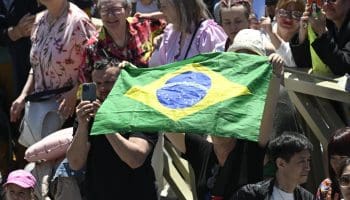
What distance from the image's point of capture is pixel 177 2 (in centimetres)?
637

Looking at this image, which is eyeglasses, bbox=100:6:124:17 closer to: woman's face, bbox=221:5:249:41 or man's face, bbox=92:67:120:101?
woman's face, bbox=221:5:249:41

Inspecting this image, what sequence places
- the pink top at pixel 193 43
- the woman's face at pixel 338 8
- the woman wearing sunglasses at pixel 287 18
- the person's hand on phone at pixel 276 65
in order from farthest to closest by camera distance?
the woman wearing sunglasses at pixel 287 18 < the pink top at pixel 193 43 < the woman's face at pixel 338 8 < the person's hand on phone at pixel 276 65

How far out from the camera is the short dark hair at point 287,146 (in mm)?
5152

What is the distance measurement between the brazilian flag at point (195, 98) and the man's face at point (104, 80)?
66mm

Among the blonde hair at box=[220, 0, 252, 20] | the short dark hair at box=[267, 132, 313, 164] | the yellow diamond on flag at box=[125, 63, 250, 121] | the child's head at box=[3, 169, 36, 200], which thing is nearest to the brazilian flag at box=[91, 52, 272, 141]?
the yellow diamond on flag at box=[125, 63, 250, 121]

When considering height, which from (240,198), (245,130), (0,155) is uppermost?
(245,130)

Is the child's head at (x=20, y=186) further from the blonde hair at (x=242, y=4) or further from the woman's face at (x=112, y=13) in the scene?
the blonde hair at (x=242, y=4)

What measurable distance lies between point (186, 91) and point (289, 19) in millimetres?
1636

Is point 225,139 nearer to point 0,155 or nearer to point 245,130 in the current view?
point 245,130

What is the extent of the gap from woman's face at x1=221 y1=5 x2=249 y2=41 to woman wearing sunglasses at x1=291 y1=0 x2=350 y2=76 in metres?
0.41

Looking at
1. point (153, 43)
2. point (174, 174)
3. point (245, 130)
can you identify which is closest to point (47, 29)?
point (153, 43)

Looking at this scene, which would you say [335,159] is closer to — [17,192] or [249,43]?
[249,43]

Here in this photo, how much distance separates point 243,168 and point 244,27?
1269mm

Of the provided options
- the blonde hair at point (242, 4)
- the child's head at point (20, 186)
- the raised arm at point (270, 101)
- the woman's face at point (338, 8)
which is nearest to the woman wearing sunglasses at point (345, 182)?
the raised arm at point (270, 101)
